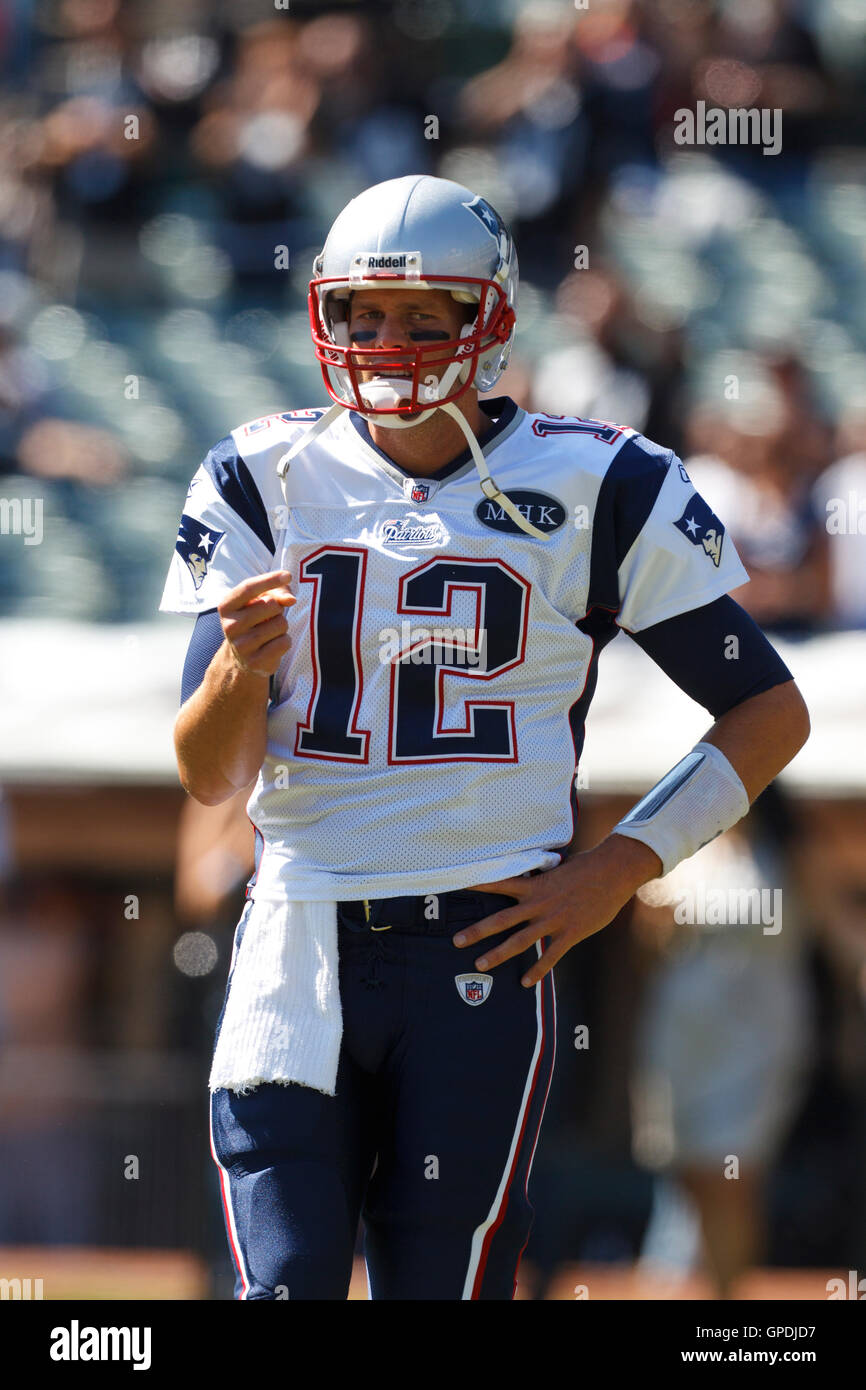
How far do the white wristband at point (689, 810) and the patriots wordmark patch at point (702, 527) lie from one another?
0.27 meters

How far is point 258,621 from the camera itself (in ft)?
7.09

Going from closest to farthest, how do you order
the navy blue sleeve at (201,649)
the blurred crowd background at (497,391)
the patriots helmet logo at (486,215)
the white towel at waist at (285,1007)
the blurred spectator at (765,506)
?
the white towel at waist at (285,1007) < the navy blue sleeve at (201,649) < the patriots helmet logo at (486,215) < the blurred crowd background at (497,391) < the blurred spectator at (765,506)

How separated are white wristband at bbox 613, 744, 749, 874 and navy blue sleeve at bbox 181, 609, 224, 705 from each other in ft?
1.97

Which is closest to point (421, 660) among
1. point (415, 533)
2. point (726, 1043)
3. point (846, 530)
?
point (415, 533)

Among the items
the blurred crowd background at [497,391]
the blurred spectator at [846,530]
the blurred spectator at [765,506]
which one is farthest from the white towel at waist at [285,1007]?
the blurred spectator at [846,530]

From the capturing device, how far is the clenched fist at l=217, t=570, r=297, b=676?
2148mm

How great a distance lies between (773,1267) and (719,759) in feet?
10.1

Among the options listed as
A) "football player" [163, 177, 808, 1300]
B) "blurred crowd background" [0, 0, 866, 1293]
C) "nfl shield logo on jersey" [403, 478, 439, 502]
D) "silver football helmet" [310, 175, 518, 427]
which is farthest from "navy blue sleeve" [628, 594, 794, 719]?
"blurred crowd background" [0, 0, 866, 1293]

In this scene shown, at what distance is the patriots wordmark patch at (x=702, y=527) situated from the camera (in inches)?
97.6

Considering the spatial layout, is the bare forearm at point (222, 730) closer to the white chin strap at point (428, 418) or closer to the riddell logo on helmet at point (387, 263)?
the white chin strap at point (428, 418)

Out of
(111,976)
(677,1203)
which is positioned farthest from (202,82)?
(677,1203)

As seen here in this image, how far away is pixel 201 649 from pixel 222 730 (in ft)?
0.49
